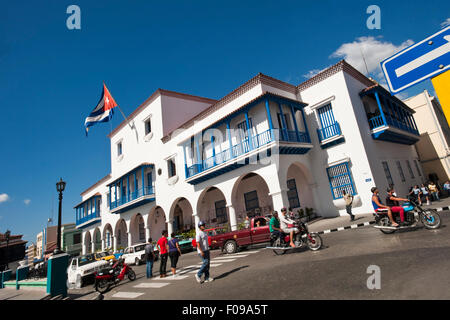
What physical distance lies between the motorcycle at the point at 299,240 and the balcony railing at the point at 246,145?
6269 mm

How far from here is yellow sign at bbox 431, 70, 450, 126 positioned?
2457 mm

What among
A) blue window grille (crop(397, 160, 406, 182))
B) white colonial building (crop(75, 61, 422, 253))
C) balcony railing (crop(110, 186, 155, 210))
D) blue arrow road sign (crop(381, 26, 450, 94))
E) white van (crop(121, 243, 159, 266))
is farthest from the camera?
balcony railing (crop(110, 186, 155, 210))

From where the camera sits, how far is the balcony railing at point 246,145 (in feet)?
48.4

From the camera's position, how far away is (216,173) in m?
17.8

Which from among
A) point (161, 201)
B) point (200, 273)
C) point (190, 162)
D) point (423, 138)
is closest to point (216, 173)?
point (190, 162)

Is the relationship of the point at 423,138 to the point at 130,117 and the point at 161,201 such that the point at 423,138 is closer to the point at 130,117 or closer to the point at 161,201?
the point at 161,201

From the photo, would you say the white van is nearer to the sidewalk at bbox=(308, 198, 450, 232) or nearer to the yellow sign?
the sidewalk at bbox=(308, 198, 450, 232)

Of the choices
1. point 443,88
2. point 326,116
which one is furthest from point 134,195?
Result: point 443,88

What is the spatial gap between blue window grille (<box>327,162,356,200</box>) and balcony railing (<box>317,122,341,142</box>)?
197 centimetres

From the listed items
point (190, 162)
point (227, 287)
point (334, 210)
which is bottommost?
point (227, 287)

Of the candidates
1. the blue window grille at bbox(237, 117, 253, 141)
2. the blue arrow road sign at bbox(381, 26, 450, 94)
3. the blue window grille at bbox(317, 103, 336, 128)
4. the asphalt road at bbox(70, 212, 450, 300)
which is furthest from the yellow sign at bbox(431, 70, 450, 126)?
the blue window grille at bbox(317, 103, 336, 128)

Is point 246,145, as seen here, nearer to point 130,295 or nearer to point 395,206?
point 395,206

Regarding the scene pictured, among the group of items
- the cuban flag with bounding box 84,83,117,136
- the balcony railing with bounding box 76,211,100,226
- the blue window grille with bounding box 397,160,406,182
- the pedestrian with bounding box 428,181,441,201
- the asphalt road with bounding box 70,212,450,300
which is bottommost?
the asphalt road with bounding box 70,212,450,300
